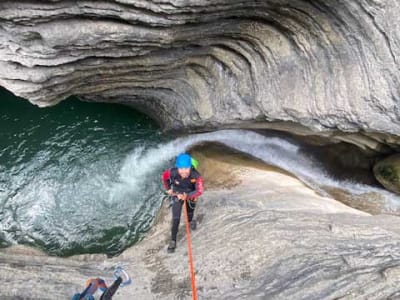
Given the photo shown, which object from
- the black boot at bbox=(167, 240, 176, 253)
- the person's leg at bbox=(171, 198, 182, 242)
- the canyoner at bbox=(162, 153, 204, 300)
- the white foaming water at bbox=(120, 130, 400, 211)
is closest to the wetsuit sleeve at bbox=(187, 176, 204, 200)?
the canyoner at bbox=(162, 153, 204, 300)

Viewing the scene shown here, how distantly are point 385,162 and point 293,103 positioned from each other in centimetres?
278

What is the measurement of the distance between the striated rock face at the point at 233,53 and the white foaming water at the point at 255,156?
1.66 meters

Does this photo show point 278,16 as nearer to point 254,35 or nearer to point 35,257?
point 254,35

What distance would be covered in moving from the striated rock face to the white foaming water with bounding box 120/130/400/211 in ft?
5.44

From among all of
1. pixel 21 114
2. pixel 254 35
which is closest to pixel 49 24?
pixel 254 35

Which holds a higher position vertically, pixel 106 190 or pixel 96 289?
pixel 106 190

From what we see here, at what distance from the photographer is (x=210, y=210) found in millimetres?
7996

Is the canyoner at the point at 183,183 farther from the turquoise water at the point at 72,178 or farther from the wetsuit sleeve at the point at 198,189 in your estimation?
the turquoise water at the point at 72,178

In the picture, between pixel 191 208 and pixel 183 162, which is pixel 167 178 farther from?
pixel 191 208

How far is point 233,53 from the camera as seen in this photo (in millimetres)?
7562

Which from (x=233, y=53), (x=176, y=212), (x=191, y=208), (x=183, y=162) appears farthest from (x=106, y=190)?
(x=233, y=53)

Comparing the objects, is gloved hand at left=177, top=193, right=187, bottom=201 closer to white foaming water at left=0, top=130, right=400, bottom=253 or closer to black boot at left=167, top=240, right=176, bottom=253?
black boot at left=167, top=240, right=176, bottom=253

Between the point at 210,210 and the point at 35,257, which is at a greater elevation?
the point at 210,210

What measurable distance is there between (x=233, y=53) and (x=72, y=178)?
14.8ft
